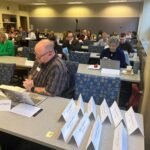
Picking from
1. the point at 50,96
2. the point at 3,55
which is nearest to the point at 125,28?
the point at 3,55

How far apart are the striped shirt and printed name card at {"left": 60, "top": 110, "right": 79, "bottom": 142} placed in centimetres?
52

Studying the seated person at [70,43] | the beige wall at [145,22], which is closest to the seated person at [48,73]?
the seated person at [70,43]

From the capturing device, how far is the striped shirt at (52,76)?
5.87 feet

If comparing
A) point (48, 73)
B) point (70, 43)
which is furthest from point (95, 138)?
point (70, 43)

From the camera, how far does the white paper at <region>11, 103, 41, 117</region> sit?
137 cm

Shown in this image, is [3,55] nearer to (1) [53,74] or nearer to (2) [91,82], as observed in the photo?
(1) [53,74]

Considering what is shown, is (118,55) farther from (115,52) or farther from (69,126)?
(69,126)

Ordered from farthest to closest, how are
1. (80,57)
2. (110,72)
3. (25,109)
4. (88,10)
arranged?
(88,10)
(80,57)
(110,72)
(25,109)

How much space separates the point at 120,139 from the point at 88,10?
10921mm

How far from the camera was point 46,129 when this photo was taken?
120 centimetres

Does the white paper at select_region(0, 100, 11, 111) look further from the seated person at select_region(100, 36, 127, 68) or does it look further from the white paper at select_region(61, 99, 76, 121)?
the seated person at select_region(100, 36, 127, 68)

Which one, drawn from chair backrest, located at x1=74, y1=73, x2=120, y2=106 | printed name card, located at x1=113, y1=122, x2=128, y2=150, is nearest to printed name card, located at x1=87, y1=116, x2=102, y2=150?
printed name card, located at x1=113, y1=122, x2=128, y2=150

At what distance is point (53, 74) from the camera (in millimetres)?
1836

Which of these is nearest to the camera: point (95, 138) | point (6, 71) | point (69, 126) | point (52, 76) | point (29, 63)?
point (95, 138)
